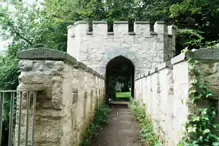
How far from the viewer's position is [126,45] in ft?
34.9

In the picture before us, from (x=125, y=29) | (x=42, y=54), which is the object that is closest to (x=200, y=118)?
(x=42, y=54)

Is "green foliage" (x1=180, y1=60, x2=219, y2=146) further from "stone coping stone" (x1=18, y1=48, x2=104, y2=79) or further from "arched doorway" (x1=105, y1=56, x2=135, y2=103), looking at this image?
"arched doorway" (x1=105, y1=56, x2=135, y2=103)

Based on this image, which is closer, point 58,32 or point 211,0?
point 211,0

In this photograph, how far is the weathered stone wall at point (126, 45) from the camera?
10.6m

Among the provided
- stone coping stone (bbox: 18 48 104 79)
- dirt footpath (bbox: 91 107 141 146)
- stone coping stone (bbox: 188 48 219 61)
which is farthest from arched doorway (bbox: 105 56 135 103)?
stone coping stone (bbox: 188 48 219 61)

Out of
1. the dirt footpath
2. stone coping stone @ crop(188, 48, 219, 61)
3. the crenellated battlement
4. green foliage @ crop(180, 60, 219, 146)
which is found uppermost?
the crenellated battlement

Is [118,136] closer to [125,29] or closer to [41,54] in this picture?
[41,54]

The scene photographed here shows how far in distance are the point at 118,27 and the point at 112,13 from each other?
4.00 meters

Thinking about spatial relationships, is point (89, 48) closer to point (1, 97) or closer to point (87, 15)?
point (87, 15)

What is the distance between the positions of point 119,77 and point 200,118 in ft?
53.1

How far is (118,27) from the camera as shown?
1066 centimetres

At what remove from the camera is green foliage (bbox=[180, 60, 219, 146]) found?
6.50 feet

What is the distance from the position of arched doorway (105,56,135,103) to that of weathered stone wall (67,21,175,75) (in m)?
0.66

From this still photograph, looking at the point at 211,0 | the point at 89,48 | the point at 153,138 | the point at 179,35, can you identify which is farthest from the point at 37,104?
the point at 179,35
